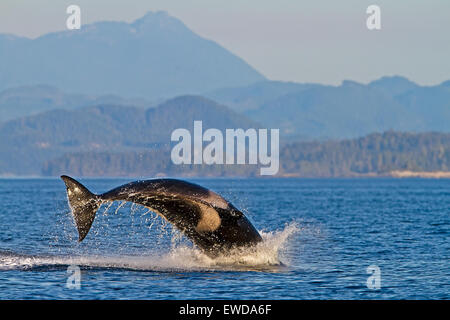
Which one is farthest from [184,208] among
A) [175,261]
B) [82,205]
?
[175,261]

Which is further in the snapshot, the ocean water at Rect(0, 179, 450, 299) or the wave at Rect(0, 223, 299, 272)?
the wave at Rect(0, 223, 299, 272)

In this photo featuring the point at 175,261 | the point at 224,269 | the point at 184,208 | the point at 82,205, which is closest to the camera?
the point at 82,205

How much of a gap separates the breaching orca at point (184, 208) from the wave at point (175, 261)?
0.87m

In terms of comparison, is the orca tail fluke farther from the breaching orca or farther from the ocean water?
the ocean water

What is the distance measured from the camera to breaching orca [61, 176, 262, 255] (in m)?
27.1

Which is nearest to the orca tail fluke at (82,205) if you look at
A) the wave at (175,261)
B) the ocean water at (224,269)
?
the ocean water at (224,269)

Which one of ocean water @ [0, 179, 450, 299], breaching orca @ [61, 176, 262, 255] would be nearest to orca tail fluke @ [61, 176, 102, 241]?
breaching orca @ [61, 176, 262, 255]

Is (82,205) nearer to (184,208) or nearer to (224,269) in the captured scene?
(184,208)

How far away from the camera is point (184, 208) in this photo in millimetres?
28359

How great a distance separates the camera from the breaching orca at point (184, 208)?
2712cm

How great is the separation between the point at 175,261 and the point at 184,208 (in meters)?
5.58
